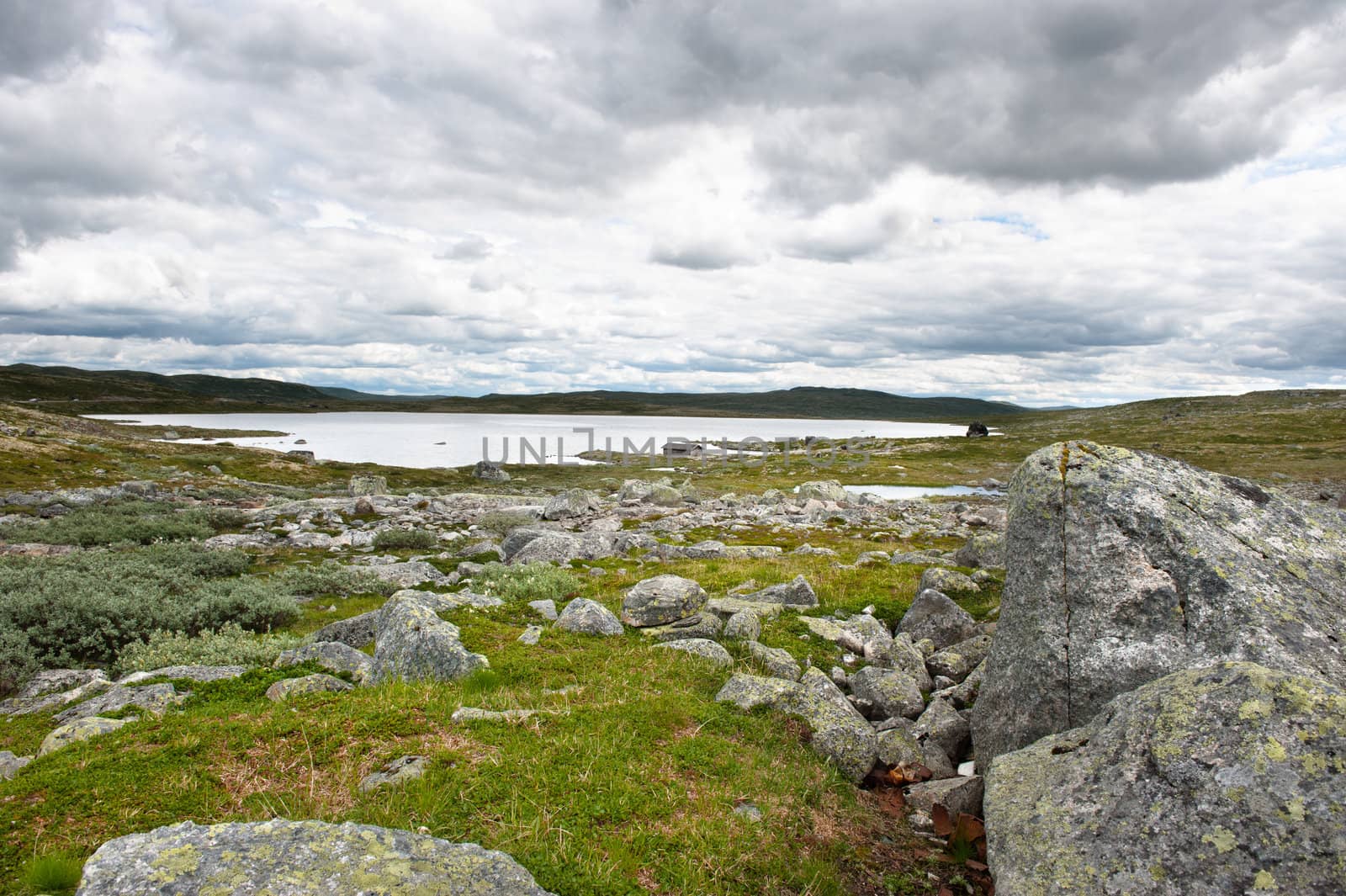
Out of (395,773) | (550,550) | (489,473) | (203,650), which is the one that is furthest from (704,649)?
(489,473)

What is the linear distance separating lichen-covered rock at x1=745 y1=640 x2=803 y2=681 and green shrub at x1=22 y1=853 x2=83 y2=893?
28.5 ft

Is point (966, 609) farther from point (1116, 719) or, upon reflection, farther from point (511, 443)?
point (511, 443)

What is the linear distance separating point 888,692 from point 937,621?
3.85 m

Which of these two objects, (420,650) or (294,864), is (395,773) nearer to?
(294,864)

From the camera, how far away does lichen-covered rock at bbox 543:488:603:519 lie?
1801 inches

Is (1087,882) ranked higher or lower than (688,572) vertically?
higher

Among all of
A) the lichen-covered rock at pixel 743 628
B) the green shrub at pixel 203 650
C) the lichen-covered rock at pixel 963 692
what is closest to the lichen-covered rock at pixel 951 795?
the lichen-covered rock at pixel 963 692

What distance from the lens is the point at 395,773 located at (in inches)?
275

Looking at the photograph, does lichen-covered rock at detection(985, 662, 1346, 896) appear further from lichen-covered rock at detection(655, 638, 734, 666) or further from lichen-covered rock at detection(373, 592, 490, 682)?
lichen-covered rock at detection(373, 592, 490, 682)

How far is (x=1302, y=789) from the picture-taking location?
500 cm

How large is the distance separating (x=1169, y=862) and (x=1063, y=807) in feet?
2.91

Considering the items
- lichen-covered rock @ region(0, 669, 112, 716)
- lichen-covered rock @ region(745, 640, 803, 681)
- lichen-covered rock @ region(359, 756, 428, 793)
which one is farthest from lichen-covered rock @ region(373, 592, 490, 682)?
lichen-covered rock @ region(0, 669, 112, 716)

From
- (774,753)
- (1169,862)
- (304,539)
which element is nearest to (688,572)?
(774,753)

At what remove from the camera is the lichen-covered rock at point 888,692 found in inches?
417
